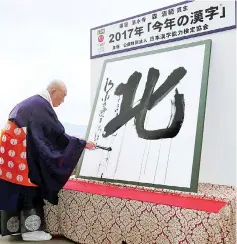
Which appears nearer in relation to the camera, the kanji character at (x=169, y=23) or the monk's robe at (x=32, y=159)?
the monk's robe at (x=32, y=159)

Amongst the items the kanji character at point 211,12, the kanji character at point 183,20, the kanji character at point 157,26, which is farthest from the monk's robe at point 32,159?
the kanji character at point 211,12

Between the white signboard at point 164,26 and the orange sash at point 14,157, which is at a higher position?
the white signboard at point 164,26

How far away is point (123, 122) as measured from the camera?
2936 mm

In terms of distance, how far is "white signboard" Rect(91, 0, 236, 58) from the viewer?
8.70 ft

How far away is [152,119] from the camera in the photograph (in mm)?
2758

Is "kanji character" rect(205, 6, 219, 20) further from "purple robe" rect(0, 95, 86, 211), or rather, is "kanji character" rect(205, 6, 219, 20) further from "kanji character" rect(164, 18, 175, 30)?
"purple robe" rect(0, 95, 86, 211)

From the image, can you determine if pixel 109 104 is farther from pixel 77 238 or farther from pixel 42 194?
pixel 77 238

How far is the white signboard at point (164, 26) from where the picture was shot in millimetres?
2650

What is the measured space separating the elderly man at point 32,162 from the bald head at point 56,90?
5.2 inches

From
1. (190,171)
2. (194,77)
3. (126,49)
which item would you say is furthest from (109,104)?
(190,171)

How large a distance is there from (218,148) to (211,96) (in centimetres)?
39

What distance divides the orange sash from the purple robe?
0.04 meters

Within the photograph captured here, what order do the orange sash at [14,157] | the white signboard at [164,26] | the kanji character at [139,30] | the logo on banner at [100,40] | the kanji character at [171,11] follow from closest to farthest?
the white signboard at [164,26]
the orange sash at [14,157]
the kanji character at [171,11]
the kanji character at [139,30]
the logo on banner at [100,40]

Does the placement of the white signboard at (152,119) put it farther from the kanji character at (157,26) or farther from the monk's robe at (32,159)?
A: the monk's robe at (32,159)
